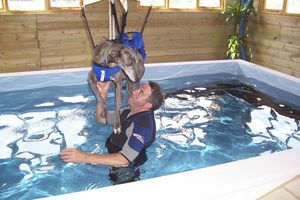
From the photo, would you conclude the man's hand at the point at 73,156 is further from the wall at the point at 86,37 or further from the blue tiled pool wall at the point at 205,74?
the wall at the point at 86,37

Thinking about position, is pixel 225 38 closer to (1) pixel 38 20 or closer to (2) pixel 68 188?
(1) pixel 38 20

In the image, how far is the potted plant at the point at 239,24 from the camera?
6527 millimetres

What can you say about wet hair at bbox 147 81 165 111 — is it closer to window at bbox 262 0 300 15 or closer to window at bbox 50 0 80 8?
window at bbox 50 0 80 8

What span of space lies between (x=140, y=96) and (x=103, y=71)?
42 centimetres

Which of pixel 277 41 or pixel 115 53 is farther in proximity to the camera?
pixel 277 41

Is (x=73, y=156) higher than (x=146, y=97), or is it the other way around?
(x=146, y=97)

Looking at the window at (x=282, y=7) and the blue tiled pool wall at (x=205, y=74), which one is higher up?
the window at (x=282, y=7)

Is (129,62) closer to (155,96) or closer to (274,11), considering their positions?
(155,96)

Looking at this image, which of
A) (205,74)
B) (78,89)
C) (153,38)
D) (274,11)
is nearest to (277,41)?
(274,11)

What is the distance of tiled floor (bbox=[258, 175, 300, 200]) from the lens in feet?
5.45

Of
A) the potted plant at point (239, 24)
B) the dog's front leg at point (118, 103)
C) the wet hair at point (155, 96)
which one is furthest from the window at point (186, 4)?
the dog's front leg at point (118, 103)

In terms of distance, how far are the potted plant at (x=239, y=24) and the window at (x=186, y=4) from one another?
307 millimetres

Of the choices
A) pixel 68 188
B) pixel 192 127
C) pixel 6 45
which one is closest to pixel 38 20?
pixel 6 45

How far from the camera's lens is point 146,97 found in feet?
6.99
